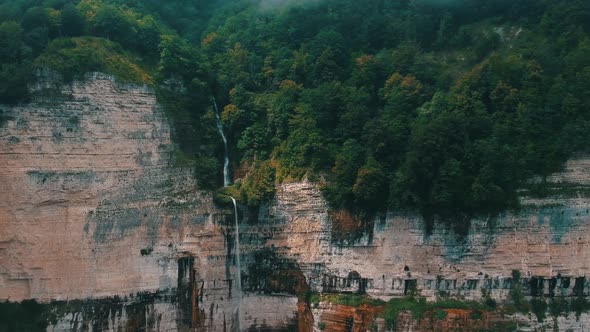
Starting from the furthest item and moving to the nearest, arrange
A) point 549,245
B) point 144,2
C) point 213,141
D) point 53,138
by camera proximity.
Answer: point 144,2 → point 213,141 → point 53,138 → point 549,245

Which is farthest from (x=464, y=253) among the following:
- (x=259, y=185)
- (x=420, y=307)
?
(x=259, y=185)

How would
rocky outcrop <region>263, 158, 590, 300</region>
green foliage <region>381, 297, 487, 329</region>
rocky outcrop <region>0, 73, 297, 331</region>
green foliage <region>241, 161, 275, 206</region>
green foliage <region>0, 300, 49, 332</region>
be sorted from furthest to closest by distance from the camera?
1. green foliage <region>241, 161, 275, 206</region>
2. rocky outcrop <region>0, 73, 297, 331</region>
3. green foliage <region>0, 300, 49, 332</region>
4. green foliage <region>381, 297, 487, 329</region>
5. rocky outcrop <region>263, 158, 590, 300</region>

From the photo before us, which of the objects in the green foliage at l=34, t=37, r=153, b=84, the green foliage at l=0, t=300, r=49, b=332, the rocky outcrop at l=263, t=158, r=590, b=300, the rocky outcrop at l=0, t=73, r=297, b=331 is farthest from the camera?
the green foliage at l=34, t=37, r=153, b=84

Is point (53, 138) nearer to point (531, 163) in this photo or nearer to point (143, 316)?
point (143, 316)

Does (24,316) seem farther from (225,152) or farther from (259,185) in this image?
(225,152)

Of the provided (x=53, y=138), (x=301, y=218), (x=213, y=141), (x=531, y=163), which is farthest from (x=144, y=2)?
(x=531, y=163)

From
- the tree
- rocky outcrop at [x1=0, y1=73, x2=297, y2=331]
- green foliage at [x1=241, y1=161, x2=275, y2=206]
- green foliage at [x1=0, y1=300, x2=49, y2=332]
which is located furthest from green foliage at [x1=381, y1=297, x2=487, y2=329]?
the tree

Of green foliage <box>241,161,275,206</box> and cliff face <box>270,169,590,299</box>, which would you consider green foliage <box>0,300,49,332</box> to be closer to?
green foliage <box>241,161,275,206</box>
